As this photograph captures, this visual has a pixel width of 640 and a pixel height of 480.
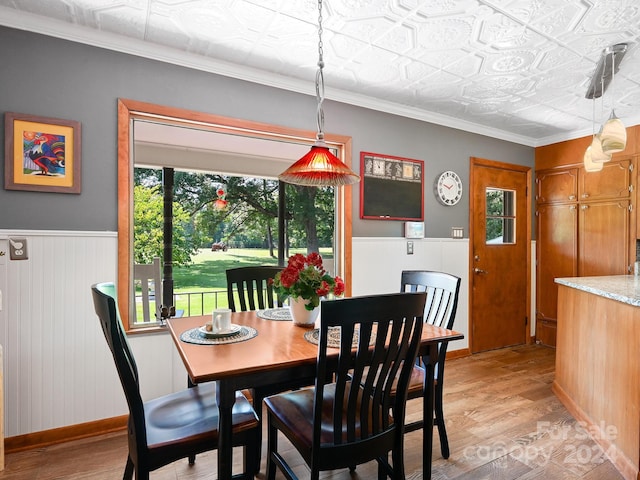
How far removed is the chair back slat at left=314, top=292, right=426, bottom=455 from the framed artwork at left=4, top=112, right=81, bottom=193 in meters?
1.89

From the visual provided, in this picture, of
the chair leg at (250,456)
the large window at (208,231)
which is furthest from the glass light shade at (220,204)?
the chair leg at (250,456)

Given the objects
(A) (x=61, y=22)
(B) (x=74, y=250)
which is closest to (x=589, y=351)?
(B) (x=74, y=250)

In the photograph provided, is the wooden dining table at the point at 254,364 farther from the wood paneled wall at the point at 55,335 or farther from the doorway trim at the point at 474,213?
the doorway trim at the point at 474,213

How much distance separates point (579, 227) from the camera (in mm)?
3979

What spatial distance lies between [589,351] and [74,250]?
3.28 meters

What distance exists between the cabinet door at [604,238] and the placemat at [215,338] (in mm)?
3785

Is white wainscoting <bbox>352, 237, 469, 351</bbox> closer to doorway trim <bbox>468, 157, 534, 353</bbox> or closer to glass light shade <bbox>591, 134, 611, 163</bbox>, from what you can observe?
doorway trim <bbox>468, 157, 534, 353</bbox>

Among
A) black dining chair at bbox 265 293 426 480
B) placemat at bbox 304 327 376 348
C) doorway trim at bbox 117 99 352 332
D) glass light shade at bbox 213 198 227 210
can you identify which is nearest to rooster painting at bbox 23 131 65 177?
doorway trim at bbox 117 99 352 332

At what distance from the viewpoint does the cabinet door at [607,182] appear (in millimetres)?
3600

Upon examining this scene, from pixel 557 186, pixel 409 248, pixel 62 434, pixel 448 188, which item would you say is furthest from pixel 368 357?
pixel 557 186

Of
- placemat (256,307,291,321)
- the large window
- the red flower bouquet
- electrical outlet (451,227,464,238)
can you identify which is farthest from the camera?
electrical outlet (451,227,464,238)

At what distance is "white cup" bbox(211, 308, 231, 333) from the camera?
5.46 ft

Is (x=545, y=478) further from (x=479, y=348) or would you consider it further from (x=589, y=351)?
(x=479, y=348)

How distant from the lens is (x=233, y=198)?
11.4 feet
